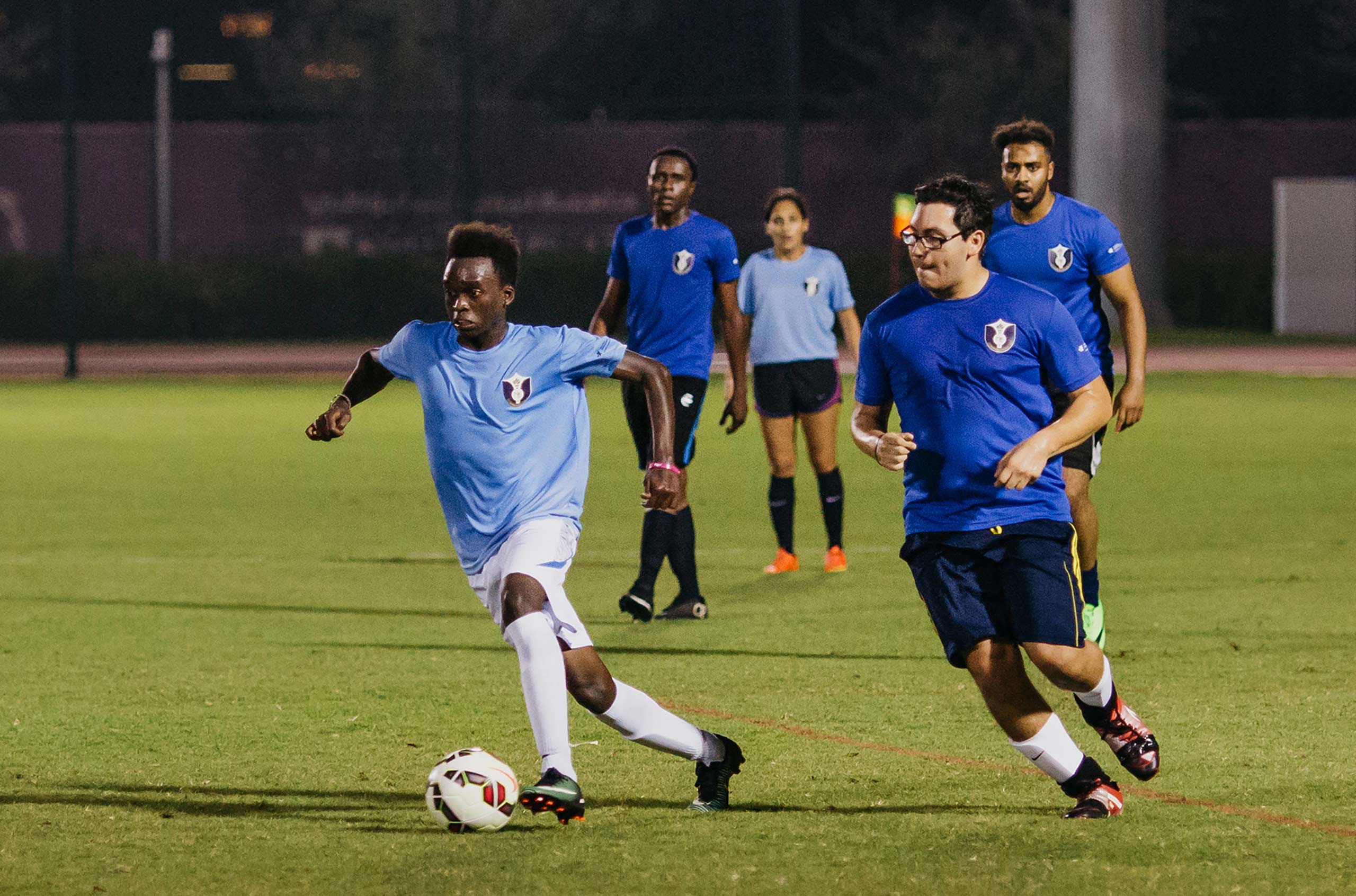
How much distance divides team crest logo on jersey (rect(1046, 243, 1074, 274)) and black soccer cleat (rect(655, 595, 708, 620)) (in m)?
2.73

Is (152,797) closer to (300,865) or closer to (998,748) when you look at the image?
(300,865)

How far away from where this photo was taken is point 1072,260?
8.50m

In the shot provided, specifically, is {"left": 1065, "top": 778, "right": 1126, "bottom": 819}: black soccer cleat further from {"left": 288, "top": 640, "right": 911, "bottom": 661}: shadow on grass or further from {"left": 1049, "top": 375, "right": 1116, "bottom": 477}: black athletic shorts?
{"left": 288, "top": 640, "right": 911, "bottom": 661}: shadow on grass

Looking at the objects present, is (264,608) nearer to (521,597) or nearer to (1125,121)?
(521,597)

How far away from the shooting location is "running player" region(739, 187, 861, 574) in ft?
38.2

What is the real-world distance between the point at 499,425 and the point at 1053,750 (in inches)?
70.9

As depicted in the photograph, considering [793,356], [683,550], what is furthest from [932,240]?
[793,356]

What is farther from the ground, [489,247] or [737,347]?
[489,247]

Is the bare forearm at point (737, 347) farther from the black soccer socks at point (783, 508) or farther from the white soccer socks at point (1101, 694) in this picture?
the white soccer socks at point (1101, 694)

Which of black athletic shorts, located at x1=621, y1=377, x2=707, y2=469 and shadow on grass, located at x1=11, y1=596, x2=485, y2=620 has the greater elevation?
black athletic shorts, located at x1=621, y1=377, x2=707, y2=469

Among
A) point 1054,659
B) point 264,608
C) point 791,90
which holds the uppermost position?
point 791,90

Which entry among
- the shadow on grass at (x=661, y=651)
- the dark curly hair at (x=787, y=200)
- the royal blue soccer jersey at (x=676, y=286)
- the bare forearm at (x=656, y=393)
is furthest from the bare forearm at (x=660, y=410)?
the dark curly hair at (x=787, y=200)

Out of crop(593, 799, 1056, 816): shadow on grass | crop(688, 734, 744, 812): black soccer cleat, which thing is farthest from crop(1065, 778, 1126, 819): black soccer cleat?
crop(688, 734, 744, 812): black soccer cleat

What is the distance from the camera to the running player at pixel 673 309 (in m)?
10.1
